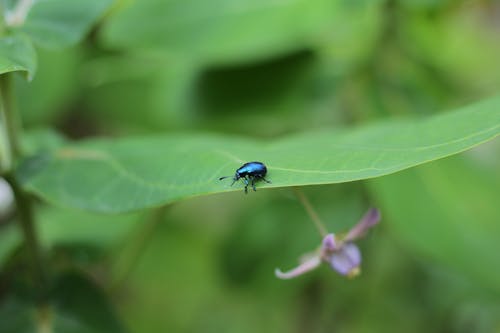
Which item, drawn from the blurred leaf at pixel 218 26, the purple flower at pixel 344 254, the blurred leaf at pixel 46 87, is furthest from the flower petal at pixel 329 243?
the blurred leaf at pixel 46 87

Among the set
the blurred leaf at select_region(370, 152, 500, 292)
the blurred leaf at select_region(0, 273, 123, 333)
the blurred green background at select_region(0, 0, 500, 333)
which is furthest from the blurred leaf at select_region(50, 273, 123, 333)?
the blurred leaf at select_region(370, 152, 500, 292)

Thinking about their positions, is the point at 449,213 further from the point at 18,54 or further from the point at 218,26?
the point at 18,54

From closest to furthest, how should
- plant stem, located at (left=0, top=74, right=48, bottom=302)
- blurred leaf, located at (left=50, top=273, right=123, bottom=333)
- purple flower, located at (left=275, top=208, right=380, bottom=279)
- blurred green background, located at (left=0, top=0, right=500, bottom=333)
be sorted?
purple flower, located at (left=275, top=208, right=380, bottom=279) → plant stem, located at (left=0, top=74, right=48, bottom=302) → blurred leaf, located at (left=50, top=273, right=123, bottom=333) → blurred green background, located at (left=0, top=0, right=500, bottom=333)

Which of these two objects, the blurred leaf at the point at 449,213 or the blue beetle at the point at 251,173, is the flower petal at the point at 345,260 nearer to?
the blue beetle at the point at 251,173

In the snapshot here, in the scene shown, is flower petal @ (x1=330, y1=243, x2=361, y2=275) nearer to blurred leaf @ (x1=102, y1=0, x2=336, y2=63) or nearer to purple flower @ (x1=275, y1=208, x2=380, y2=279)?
purple flower @ (x1=275, y1=208, x2=380, y2=279)

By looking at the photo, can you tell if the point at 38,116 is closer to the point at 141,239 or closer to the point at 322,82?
the point at 141,239

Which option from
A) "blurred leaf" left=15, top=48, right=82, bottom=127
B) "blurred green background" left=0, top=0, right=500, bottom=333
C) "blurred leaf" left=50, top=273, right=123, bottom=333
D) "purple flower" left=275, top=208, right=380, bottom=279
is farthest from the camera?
"blurred leaf" left=15, top=48, right=82, bottom=127

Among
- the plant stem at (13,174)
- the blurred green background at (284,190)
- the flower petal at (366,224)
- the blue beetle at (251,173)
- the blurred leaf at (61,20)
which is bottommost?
the blue beetle at (251,173)
